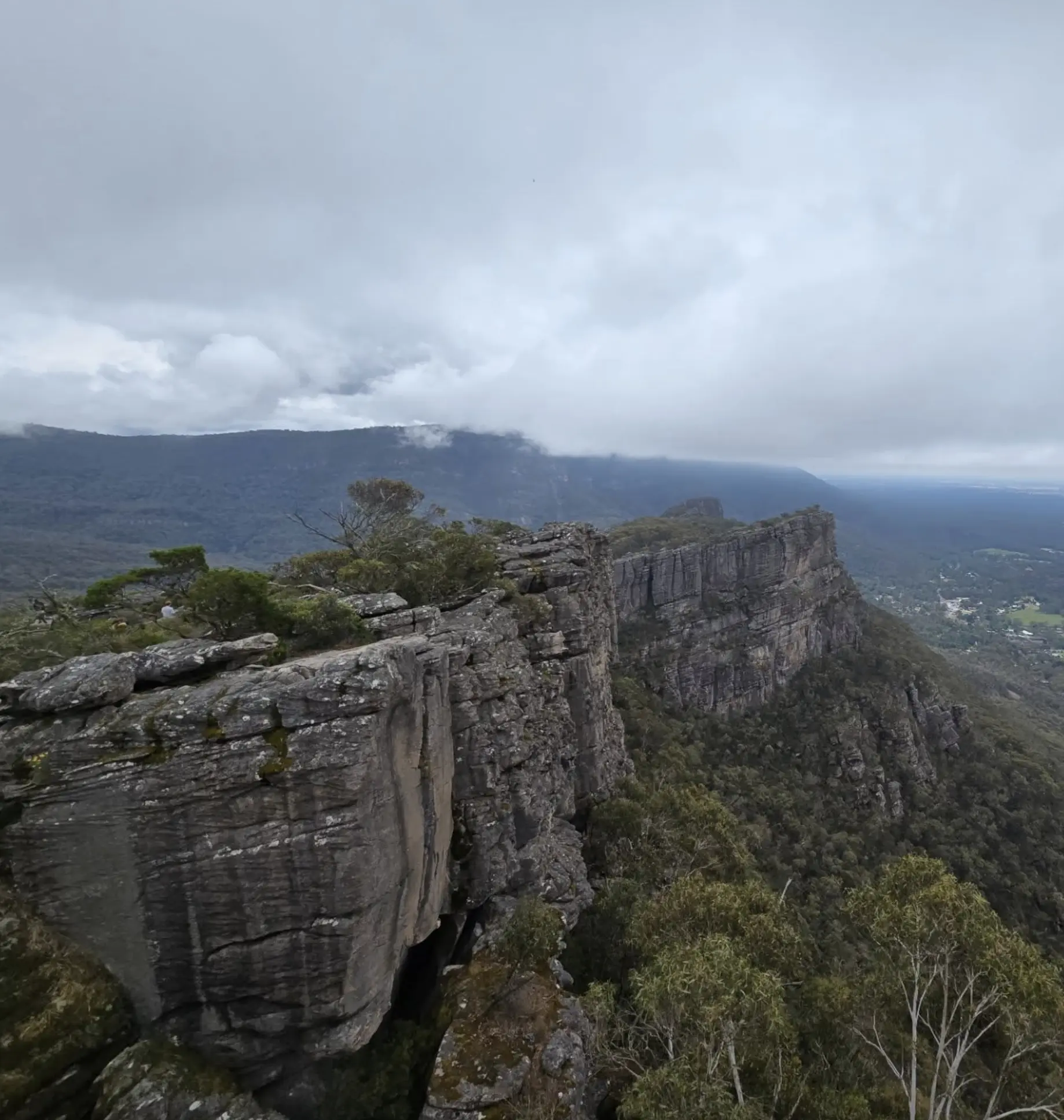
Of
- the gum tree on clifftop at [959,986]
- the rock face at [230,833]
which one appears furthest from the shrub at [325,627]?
the gum tree on clifftop at [959,986]

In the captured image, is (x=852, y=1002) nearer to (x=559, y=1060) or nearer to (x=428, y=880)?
(x=559, y=1060)

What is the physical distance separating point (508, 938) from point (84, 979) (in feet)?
43.2

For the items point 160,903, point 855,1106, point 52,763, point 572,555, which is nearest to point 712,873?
point 855,1106

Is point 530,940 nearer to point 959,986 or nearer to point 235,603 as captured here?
point 959,986

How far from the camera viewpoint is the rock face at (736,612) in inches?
3738

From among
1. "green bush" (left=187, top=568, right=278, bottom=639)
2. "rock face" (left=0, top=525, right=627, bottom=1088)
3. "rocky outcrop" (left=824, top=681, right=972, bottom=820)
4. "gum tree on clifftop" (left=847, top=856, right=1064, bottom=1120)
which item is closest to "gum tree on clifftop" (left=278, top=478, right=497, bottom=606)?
"green bush" (left=187, top=568, right=278, bottom=639)

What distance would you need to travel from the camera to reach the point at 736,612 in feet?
343

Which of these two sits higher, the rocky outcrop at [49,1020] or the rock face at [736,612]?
the rocky outcrop at [49,1020]

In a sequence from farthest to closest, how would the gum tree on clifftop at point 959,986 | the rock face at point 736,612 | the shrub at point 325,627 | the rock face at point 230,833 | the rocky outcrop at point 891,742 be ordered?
the rock face at point 736,612 → the rocky outcrop at point 891,742 → the shrub at point 325,627 → the rock face at point 230,833 → the gum tree on clifftop at point 959,986

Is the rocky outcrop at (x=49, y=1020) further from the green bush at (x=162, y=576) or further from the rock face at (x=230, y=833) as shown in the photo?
the green bush at (x=162, y=576)

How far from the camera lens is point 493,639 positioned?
1139 inches

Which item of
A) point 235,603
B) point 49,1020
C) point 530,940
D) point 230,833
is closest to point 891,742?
point 530,940

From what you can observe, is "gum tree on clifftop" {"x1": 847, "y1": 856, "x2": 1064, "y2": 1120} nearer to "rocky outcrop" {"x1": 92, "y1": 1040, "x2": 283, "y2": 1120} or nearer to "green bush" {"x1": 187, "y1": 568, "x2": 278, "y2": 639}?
"rocky outcrop" {"x1": 92, "y1": 1040, "x2": 283, "y2": 1120}

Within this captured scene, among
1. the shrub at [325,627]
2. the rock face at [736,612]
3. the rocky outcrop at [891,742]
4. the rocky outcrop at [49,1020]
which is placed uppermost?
the shrub at [325,627]
